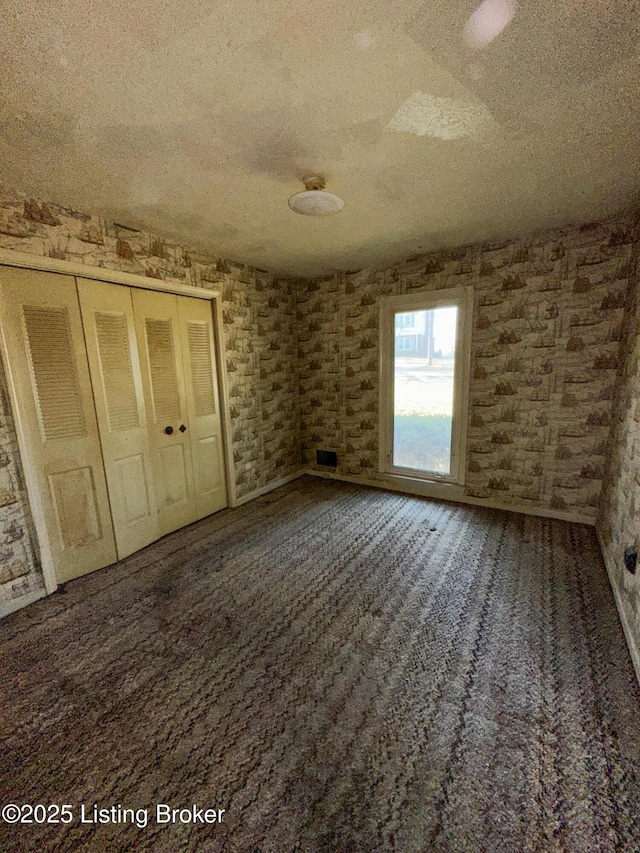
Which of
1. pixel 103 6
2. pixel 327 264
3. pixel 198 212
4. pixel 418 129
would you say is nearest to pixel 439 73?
pixel 418 129

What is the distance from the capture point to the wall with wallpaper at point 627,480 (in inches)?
73.5

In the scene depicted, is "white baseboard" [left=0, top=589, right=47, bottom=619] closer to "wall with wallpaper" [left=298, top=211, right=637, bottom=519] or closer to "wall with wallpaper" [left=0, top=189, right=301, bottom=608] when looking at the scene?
"wall with wallpaper" [left=0, top=189, right=301, bottom=608]

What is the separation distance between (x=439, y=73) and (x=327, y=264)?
Answer: 239 cm

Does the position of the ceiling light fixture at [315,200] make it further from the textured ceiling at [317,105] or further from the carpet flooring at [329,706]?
the carpet flooring at [329,706]

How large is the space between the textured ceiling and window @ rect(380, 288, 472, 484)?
117 centimetres

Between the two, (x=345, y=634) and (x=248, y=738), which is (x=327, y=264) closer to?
(x=345, y=634)

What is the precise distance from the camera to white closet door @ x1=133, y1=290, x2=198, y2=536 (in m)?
2.76

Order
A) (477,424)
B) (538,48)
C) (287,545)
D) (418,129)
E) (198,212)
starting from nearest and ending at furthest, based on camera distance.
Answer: (538,48), (418,129), (198,212), (287,545), (477,424)

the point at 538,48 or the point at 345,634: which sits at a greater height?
the point at 538,48

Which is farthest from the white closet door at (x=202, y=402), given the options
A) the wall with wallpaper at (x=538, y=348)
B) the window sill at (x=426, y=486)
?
the window sill at (x=426, y=486)

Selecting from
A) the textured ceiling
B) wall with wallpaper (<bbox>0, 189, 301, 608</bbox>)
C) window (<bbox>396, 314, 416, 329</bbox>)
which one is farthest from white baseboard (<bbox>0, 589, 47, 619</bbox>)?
window (<bbox>396, 314, 416, 329</bbox>)

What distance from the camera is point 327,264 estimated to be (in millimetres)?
3574

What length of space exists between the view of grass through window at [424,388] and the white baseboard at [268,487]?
1.33m

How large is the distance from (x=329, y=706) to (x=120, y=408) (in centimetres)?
236
